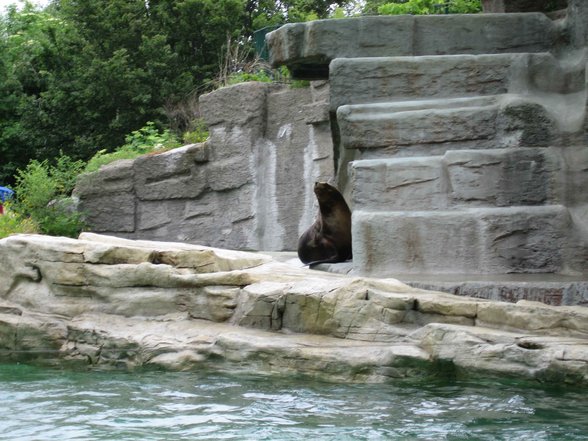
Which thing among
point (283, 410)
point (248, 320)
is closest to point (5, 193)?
point (248, 320)

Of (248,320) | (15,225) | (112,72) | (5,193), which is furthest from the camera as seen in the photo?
(112,72)

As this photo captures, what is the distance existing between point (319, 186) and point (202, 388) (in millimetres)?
3391

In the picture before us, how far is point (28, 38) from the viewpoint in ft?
67.9

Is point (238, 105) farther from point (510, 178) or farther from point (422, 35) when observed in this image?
point (510, 178)

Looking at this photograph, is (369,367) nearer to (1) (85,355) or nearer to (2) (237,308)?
(2) (237,308)

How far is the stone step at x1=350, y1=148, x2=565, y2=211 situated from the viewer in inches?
287

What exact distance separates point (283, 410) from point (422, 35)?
4.27m

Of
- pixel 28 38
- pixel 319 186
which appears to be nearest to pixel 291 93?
Result: pixel 319 186

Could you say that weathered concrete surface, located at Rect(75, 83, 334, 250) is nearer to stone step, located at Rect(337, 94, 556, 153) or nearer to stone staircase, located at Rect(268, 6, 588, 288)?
stone staircase, located at Rect(268, 6, 588, 288)

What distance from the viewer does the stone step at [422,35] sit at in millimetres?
8219

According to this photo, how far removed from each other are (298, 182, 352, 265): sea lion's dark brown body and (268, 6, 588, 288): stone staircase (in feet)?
2.11

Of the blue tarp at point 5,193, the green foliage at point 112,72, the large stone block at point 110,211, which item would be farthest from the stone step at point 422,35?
the blue tarp at point 5,193

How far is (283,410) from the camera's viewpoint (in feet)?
16.8

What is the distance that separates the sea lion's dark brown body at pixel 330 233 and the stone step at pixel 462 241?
1.59 m
